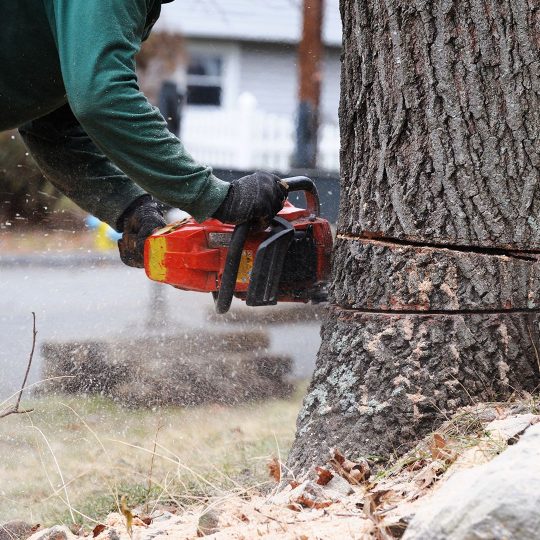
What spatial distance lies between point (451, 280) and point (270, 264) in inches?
30.2

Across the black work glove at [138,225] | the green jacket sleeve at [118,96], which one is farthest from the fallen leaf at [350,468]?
the black work glove at [138,225]

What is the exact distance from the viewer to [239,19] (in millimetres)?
19969

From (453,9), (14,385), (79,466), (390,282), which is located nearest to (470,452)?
(390,282)

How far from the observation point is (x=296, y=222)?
3.07 meters

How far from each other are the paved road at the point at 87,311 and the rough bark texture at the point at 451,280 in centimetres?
255

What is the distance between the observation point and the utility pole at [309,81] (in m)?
11.8

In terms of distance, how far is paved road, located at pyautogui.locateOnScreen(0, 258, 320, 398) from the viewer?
509cm

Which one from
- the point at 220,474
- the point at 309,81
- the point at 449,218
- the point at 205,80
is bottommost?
the point at 220,474

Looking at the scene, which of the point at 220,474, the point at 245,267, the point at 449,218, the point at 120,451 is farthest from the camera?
A: the point at 120,451

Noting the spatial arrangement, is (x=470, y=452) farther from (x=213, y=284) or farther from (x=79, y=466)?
(x=79, y=466)

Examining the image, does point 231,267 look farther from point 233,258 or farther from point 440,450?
point 440,450

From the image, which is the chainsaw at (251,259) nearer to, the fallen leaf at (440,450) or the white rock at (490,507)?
the fallen leaf at (440,450)

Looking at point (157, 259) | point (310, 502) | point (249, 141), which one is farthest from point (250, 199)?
point (249, 141)

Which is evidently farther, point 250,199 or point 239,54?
point 239,54
